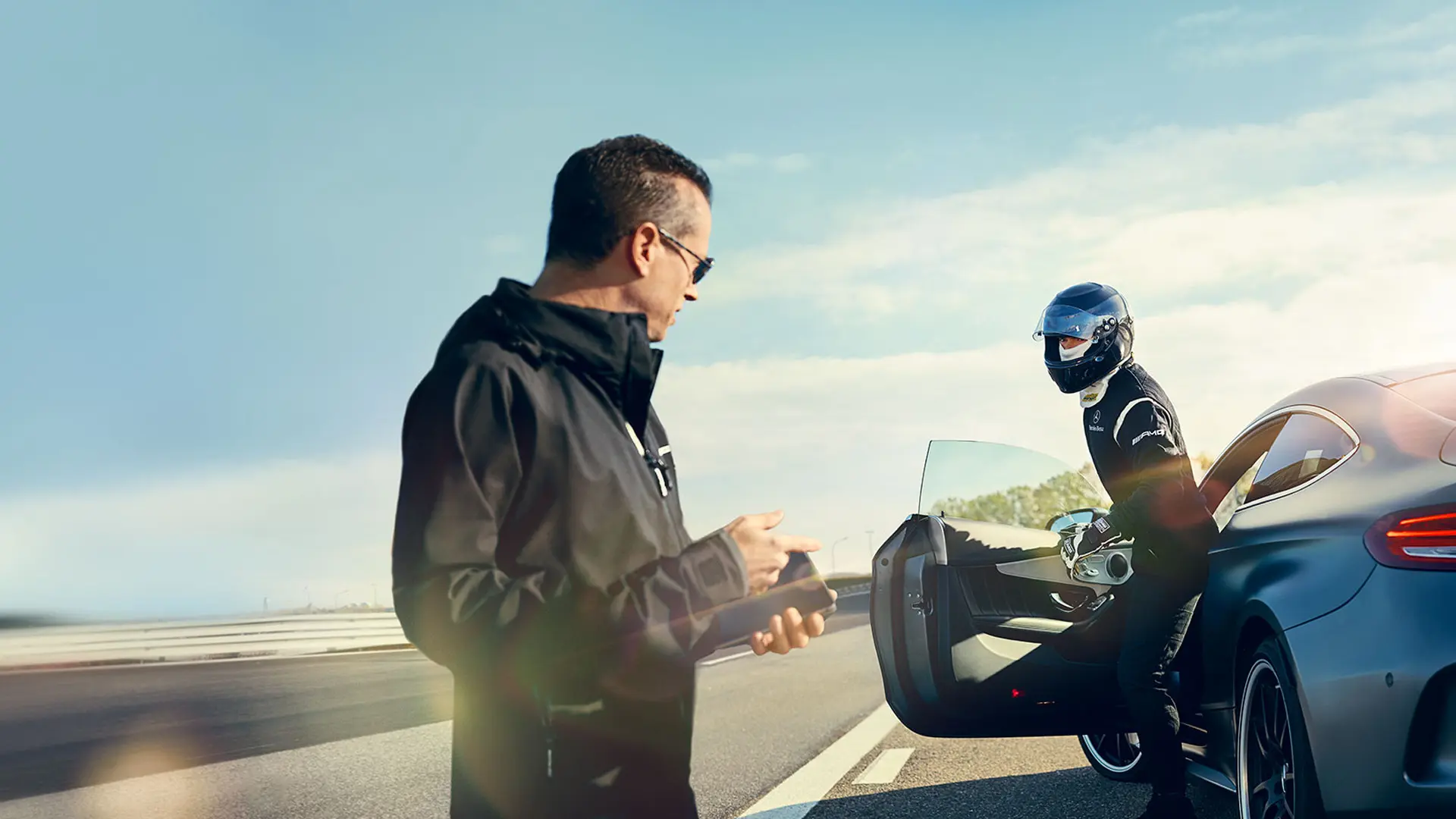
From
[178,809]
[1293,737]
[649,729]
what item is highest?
[649,729]

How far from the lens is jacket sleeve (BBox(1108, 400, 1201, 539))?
5.11 m

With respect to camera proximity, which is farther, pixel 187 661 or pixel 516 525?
pixel 187 661

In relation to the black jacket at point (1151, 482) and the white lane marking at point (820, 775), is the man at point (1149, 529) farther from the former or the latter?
the white lane marking at point (820, 775)

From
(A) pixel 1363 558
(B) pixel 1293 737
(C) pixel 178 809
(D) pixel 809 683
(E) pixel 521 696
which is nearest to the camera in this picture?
(E) pixel 521 696

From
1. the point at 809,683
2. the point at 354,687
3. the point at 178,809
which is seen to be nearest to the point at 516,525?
the point at 178,809

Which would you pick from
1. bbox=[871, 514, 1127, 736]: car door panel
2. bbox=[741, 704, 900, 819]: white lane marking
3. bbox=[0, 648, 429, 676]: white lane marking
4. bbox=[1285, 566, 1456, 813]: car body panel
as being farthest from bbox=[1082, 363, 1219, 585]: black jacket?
bbox=[0, 648, 429, 676]: white lane marking

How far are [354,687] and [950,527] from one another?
1011 cm

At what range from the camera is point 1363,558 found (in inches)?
152

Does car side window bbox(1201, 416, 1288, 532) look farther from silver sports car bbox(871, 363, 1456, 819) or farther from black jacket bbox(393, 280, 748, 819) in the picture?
black jacket bbox(393, 280, 748, 819)

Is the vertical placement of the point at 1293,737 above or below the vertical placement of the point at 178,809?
above

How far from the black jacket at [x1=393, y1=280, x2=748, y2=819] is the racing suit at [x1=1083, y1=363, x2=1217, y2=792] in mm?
3577

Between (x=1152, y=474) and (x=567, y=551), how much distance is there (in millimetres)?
3833

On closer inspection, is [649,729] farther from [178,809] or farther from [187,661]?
[187,661]

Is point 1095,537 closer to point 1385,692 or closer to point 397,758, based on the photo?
point 1385,692
